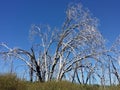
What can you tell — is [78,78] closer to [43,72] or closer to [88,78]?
[88,78]

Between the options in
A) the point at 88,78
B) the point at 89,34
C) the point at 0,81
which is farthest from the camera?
the point at 88,78

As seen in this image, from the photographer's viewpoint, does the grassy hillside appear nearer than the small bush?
No

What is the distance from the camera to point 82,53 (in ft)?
90.3

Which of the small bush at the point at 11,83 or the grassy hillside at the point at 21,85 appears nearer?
the small bush at the point at 11,83

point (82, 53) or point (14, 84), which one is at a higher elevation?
point (82, 53)

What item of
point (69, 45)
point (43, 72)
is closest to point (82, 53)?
point (69, 45)

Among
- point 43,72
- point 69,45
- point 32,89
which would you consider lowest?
point 32,89

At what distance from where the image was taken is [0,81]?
46.9ft

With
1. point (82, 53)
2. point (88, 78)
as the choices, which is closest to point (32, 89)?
point (82, 53)

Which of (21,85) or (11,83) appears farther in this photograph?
(21,85)

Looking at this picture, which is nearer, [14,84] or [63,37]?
[14,84]

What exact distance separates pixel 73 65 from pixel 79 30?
3087mm

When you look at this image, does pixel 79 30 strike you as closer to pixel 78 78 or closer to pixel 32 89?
pixel 78 78

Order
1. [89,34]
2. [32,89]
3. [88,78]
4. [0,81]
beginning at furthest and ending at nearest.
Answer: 1. [88,78]
2. [89,34]
3. [32,89]
4. [0,81]
